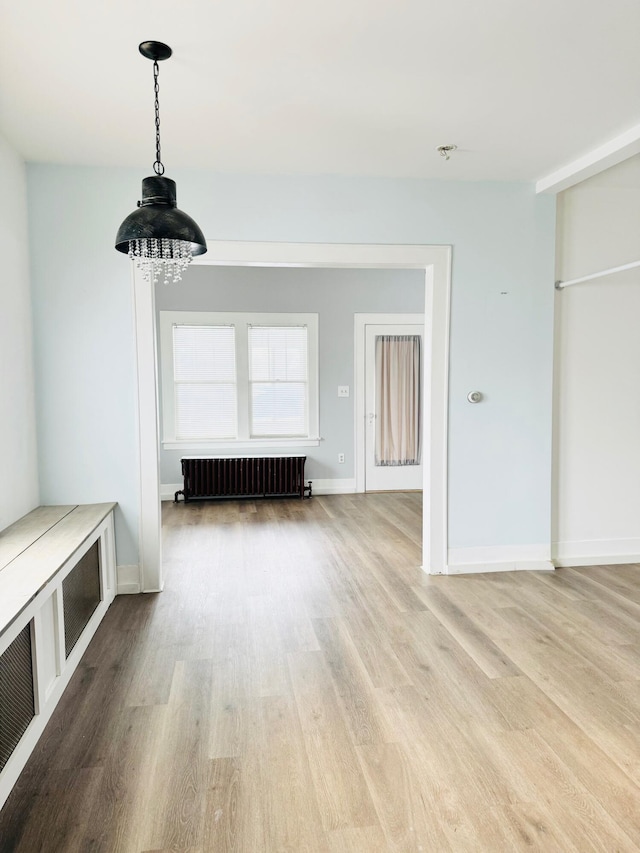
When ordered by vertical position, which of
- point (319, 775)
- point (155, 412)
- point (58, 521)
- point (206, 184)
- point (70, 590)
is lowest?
point (319, 775)

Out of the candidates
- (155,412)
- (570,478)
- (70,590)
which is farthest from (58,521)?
(570,478)

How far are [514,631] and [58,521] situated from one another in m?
2.68

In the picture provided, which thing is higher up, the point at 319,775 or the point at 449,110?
the point at 449,110

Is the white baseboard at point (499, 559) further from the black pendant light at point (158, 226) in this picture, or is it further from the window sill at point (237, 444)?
the window sill at point (237, 444)

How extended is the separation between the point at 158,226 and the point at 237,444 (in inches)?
189

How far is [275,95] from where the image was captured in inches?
109

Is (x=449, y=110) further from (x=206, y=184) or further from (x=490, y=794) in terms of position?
(x=490, y=794)

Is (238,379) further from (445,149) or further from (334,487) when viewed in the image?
(445,149)

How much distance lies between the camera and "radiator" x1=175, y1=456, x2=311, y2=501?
22.0ft

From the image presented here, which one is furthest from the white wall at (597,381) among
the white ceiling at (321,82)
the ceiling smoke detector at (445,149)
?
the ceiling smoke detector at (445,149)

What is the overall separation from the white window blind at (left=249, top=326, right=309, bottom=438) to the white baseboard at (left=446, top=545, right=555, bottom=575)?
3.28 metres

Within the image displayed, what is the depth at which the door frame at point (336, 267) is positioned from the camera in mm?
3805

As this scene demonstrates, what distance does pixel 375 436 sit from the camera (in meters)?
7.29

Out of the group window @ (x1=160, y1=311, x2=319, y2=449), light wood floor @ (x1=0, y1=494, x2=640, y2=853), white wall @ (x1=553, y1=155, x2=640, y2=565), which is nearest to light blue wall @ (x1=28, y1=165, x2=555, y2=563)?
white wall @ (x1=553, y1=155, x2=640, y2=565)
